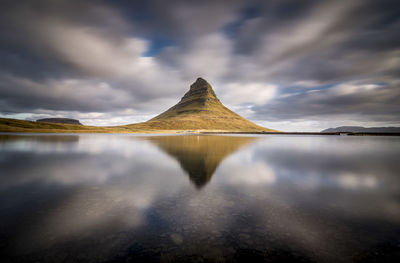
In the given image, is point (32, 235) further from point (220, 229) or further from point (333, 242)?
point (333, 242)

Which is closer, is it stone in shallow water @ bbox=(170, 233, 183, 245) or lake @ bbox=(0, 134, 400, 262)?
lake @ bbox=(0, 134, 400, 262)

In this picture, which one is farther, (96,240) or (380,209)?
(380,209)

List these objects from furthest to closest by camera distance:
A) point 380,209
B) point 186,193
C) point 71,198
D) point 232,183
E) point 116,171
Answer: point 116,171 → point 232,183 → point 186,193 → point 71,198 → point 380,209

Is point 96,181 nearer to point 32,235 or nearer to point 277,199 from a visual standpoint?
point 32,235

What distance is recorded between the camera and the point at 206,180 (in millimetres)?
13461

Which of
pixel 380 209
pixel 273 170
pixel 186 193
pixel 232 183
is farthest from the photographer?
pixel 273 170

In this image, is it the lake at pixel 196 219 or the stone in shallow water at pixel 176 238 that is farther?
the stone in shallow water at pixel 176 238

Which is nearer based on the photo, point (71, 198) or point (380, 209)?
point (380, 209)

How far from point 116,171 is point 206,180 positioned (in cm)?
780

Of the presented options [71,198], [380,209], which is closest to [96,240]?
[71,198]

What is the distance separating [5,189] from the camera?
10703 millimetres

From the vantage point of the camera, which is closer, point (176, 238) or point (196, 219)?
point (176, 238)

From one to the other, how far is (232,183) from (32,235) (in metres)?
10.1

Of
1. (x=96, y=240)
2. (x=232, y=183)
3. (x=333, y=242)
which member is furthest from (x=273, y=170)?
(x=96, y=240)
